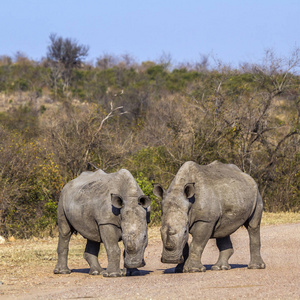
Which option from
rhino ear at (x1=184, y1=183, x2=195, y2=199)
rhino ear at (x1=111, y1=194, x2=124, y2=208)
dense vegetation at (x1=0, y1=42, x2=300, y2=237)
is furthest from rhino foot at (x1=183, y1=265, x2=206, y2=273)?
dense vegetation at (x1=0, y1=42, x2=300, y2=237)

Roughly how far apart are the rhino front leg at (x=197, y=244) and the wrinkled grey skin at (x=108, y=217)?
82cm

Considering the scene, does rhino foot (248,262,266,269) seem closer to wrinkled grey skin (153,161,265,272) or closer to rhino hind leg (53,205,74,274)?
wrinkled grey skin (153,161,265,272)

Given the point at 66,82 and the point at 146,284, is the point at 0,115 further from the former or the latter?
the point at 146,284

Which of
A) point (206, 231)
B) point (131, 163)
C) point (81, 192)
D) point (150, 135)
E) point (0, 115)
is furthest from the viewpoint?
point (0, 115)

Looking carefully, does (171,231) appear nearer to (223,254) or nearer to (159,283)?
(159,283)

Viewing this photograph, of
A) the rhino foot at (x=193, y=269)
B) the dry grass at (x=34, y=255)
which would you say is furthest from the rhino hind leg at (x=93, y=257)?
the rhino foot at (x=193, y=269)

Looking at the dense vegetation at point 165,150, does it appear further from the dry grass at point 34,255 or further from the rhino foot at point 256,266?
the rhino foot at point 256,266

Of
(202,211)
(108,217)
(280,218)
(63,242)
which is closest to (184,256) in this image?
(202,211)

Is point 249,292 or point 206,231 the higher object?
point 206,231

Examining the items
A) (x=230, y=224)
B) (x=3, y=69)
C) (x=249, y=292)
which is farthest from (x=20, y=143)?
(x=3, y=69)

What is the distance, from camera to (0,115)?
41938 millimetres

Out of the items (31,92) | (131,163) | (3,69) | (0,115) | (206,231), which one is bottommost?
(206,231)

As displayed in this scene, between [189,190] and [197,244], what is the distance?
91cm

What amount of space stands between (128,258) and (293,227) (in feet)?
29.4
